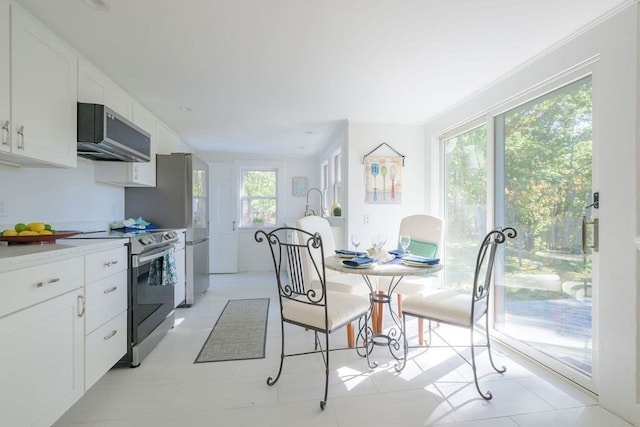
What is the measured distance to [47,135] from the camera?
1.89 m

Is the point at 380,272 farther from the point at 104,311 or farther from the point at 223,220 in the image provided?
the point at 223,220

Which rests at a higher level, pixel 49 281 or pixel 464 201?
pixel 464 201

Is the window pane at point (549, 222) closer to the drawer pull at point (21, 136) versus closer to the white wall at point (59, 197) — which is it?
the drawer pull at point (21, 136)

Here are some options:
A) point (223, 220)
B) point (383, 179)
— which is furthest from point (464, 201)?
point (223, 220)

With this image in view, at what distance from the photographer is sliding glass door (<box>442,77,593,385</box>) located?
2004mm

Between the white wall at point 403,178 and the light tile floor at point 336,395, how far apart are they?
1.61 metres

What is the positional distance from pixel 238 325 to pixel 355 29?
9.07ft

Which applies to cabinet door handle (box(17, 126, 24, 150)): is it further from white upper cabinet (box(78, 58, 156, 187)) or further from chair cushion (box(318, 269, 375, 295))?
chair cushion (box(318, 269, 375, 295))

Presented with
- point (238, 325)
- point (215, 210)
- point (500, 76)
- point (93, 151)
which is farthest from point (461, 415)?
point (215, 210)

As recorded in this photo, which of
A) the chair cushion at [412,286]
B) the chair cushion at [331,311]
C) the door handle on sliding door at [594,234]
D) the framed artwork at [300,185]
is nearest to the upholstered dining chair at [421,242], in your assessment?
the chair cushion at [412,286]

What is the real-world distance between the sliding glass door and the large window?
3861mm

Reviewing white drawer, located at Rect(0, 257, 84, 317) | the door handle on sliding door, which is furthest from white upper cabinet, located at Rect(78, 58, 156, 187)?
the door handle on sliding door

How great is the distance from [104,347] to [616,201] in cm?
318

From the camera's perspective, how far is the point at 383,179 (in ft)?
12.3
